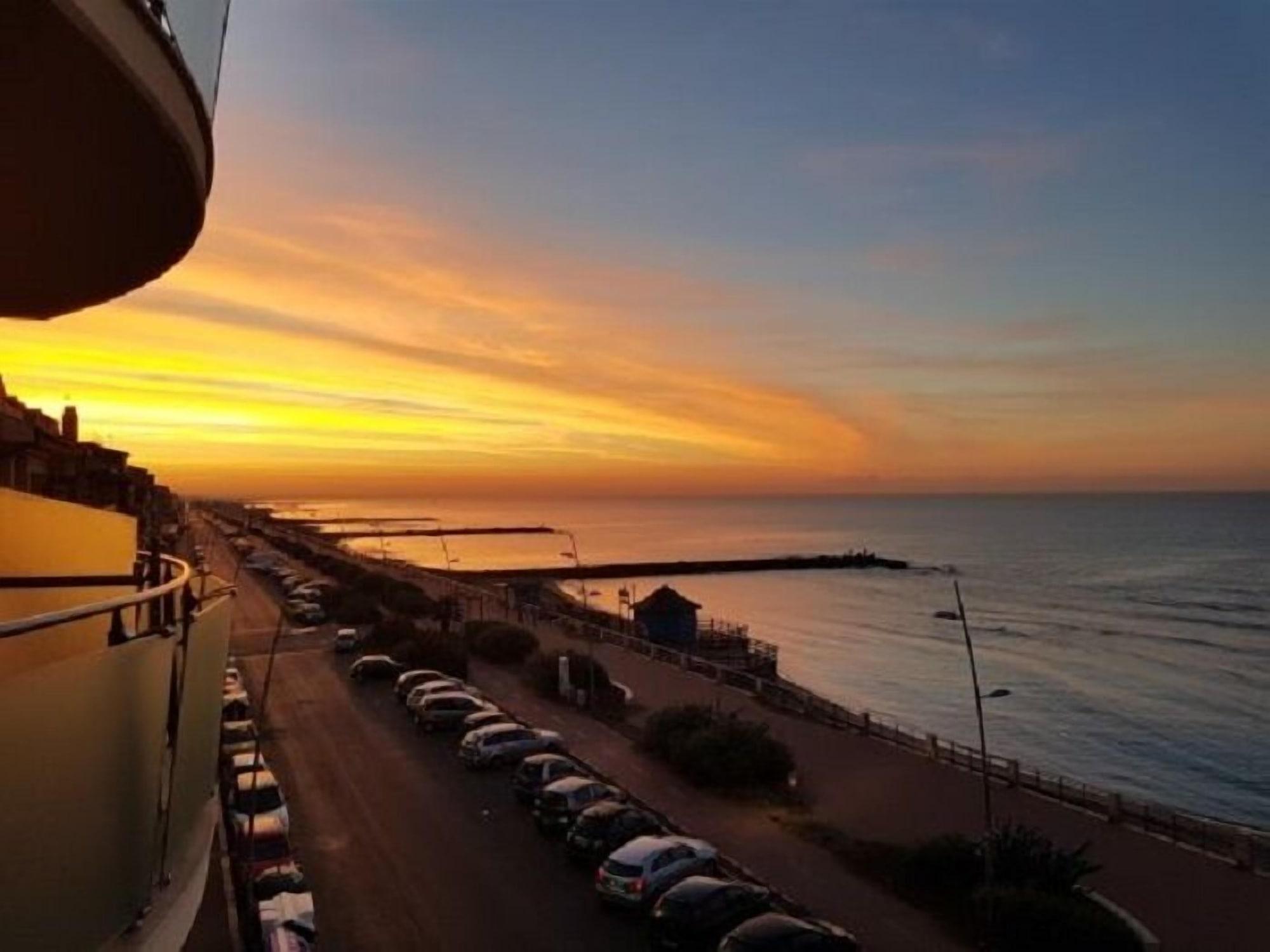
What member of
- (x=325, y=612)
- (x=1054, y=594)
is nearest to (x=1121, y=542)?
(x=1054, y=594)

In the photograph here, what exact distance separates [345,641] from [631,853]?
27.9m

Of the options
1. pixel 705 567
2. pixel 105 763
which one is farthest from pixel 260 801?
pixel 705 567

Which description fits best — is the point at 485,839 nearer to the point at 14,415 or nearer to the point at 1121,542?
the point at 14,415

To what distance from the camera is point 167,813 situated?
4859 millimetres

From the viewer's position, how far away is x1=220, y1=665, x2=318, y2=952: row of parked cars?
14.0 m

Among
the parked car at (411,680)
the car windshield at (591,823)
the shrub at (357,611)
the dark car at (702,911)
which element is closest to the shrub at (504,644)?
the parked car at (411,680)

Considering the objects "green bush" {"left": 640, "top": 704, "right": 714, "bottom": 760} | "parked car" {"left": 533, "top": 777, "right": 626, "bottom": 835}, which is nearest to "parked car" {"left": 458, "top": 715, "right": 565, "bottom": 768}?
"green bush" {"left": 640, "top": 704, "right": 714, "bottom": 760}

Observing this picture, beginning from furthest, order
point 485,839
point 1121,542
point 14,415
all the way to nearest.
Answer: point 1121,542
point 485,839
point 14,415

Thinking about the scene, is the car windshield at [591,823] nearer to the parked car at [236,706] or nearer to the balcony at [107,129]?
the parked car at [236,706]

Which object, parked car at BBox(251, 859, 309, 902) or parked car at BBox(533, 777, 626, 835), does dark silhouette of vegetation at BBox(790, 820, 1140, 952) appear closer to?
parked car at BBox(533, 777, 626, 835)

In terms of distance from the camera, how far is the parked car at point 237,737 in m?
23.7

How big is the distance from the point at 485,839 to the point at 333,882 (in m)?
3.34

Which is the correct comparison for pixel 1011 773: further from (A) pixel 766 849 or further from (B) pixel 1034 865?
(A) pixel 766 849

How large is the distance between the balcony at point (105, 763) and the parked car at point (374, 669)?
30438 millimetres
